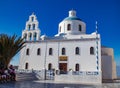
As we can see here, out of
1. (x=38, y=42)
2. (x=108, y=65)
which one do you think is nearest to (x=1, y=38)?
(x=38, y=42)

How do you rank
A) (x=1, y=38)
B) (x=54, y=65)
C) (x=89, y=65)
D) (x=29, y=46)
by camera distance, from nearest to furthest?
(x=1, y=38) < (x=89, y=65) < (x=54, y=65) < (x=29, y=46)

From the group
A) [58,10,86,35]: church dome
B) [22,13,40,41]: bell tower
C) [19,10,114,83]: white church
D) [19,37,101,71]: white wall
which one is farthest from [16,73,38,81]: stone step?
[58,10,86,35]: church dome

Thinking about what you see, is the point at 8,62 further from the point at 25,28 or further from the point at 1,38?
the point at 25,28

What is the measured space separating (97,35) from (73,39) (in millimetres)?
4069

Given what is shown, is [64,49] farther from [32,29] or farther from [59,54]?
[32,29]

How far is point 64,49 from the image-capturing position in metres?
32.3

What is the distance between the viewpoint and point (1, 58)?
2147 centimetres

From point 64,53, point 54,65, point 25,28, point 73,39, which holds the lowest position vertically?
point 54,65

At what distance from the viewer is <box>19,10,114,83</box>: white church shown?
30.7 meters

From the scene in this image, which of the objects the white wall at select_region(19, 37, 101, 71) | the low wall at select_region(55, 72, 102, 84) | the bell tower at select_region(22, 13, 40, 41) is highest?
the bell tower at select_region(22, 13, 40, 41)

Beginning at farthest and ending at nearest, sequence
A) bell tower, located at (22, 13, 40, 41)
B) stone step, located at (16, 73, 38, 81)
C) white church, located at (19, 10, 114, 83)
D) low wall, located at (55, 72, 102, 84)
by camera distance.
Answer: bell tower, located at (22, 13, 40, 41)
white church, located at (19, 10, 114, 83)
stone step, located at (16, 73, 38, 81)
low wall, located at (55, 72, 102, 84)

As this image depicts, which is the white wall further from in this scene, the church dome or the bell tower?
the church dome

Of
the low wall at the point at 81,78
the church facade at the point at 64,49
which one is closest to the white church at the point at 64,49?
the church facade at the point at 64,49

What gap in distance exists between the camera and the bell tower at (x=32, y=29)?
33688mm
